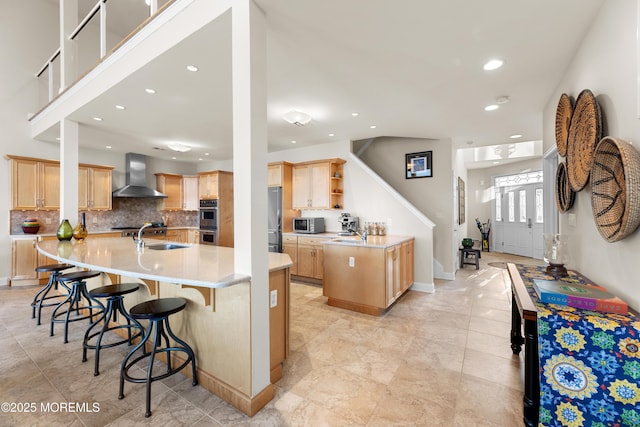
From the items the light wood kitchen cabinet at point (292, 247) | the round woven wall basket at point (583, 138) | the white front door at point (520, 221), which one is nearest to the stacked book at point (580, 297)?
the round woven wall basket at point (583, 138)

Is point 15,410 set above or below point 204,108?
below

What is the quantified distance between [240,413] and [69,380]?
1.56m

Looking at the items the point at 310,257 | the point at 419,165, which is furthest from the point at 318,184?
the point at 419,165

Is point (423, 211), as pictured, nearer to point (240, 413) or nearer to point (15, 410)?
point (240, 413)

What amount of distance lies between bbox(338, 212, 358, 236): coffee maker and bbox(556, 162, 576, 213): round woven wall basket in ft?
9.84

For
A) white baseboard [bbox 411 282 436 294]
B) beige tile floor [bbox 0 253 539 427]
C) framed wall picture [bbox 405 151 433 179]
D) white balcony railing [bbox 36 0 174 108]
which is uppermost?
white balcony railing [bbox 36 0 174 108]

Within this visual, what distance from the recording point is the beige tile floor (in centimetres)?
176

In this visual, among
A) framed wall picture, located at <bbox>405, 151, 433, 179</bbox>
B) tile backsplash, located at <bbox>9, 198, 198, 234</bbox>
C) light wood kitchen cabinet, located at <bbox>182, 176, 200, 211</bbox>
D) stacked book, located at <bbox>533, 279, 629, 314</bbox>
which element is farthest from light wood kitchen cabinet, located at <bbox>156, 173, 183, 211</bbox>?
stacked book, located at <bbox>533, 279, 629, 314</bbox>

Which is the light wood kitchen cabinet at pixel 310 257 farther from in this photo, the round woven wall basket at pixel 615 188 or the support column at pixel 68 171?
the round woven wall basket at pixel 615 188

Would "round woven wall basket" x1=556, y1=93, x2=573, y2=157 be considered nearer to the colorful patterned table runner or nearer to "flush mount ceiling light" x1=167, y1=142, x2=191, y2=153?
the colorful patterned table runner

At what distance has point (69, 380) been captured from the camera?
217cm

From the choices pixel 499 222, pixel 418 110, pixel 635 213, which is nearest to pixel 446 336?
pixel 635 213

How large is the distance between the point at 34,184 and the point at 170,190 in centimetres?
258

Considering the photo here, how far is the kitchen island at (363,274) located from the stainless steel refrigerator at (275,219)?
179cm
